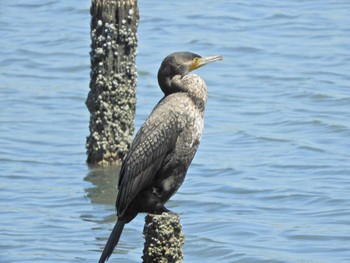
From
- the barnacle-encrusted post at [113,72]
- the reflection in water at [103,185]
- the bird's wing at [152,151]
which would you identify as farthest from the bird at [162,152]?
the reflection in water at [103,185]

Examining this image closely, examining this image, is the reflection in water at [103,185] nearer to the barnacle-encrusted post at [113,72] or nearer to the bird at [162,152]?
the barnacle-encrusted post at [113,72]

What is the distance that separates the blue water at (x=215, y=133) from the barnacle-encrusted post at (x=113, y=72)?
0.53 meters

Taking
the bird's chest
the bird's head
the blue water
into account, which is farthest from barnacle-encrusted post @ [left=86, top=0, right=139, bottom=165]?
the bird's chest

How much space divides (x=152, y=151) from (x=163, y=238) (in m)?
0.80

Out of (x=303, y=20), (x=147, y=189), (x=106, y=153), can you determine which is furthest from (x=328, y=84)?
(x=147, y=189)

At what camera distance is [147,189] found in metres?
7.68

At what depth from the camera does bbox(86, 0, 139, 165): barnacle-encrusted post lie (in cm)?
1105

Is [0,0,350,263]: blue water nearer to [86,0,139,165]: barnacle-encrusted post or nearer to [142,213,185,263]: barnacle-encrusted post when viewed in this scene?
[86,0,139,165]: barnacle-encrusted post

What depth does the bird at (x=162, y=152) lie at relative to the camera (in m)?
7.60

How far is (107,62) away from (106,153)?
0.98 meters

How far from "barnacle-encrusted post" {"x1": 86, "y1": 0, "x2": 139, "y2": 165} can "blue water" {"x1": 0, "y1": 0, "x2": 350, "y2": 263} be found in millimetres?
526

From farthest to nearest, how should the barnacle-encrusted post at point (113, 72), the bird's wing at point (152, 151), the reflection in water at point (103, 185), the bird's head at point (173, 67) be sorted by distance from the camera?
the reflection in water at point (103, 185)
the barnacle-encrusted post at point (113, 72)
the bird's head at point (173, 67)
the bird's wing at point (152, 151)

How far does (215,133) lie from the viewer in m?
13.9

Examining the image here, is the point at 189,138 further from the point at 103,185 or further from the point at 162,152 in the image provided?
the point at 103,185
